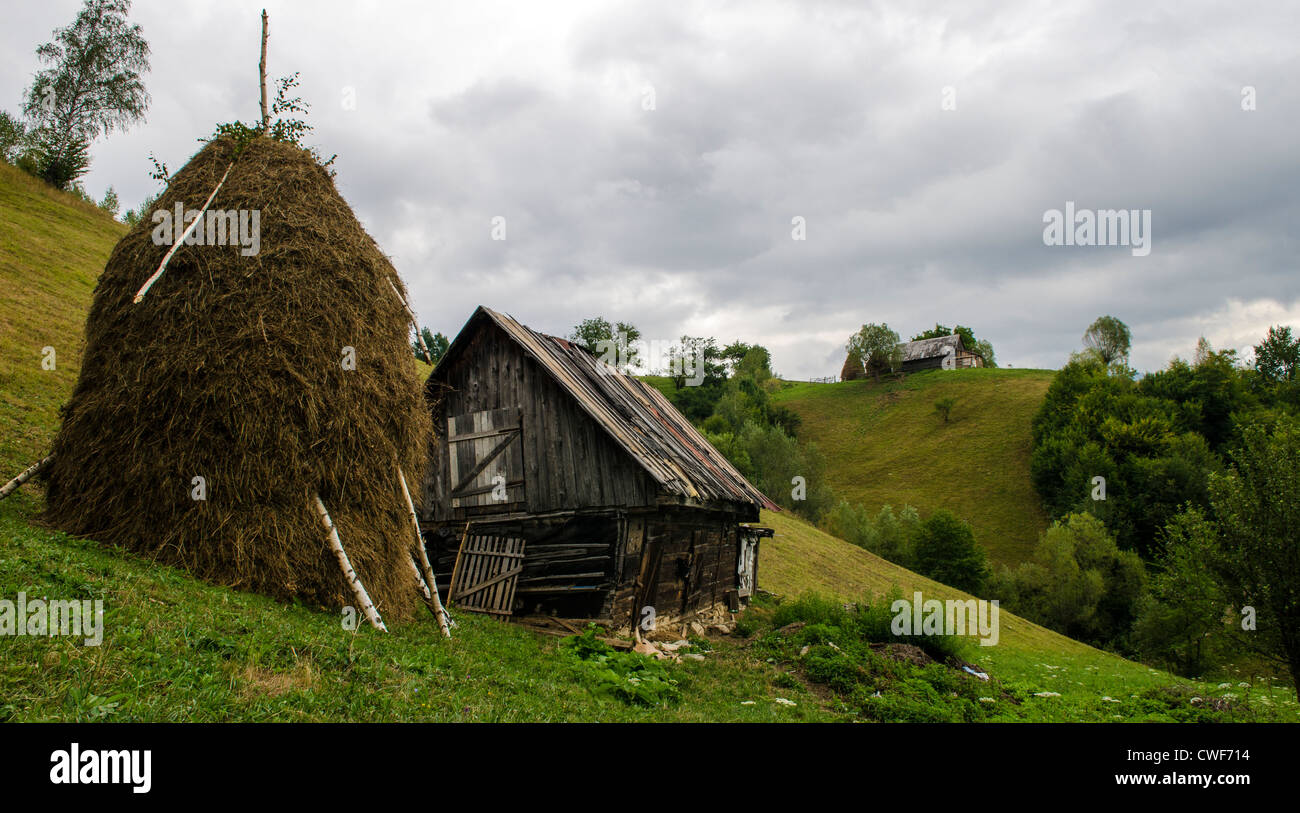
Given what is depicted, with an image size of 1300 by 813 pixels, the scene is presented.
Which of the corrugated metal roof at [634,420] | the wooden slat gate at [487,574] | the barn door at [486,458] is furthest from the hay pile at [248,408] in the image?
the corrugated metal roof at [634,420]

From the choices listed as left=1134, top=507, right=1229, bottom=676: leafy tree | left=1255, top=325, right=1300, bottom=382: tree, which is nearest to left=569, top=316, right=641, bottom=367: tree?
left=1134, top=507, right=1229, bottom=676: leafy tree

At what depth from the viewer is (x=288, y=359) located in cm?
890

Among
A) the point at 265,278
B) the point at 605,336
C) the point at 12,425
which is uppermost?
the point at 605,336

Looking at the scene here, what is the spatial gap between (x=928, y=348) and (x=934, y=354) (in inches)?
52.5

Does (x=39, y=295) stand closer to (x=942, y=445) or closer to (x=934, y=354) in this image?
(x=942, y=445)

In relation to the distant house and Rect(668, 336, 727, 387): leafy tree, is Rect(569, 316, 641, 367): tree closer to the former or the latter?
Rect(668, 336, 727, 387): leafy tree

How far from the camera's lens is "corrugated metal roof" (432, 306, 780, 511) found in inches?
545

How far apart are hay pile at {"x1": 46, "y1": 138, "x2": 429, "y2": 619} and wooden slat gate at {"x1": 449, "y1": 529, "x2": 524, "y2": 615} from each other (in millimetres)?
3978

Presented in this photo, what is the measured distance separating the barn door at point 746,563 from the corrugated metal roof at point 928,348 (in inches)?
3111
